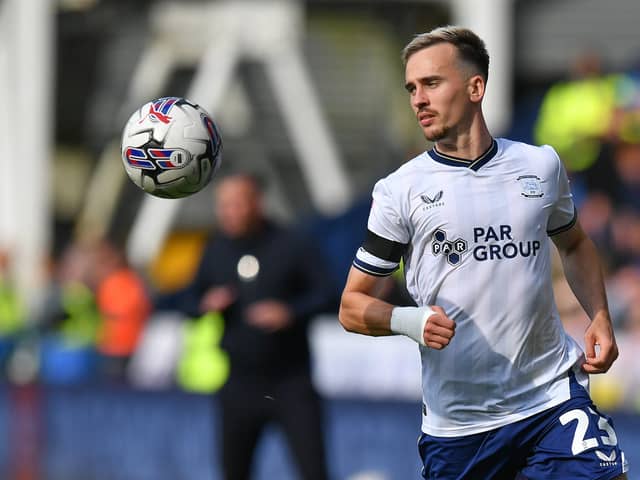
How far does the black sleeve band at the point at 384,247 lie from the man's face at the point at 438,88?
0.39 m

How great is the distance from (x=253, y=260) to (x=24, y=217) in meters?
9.26

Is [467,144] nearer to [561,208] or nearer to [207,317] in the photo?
[561,208]

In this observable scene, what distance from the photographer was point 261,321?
286 inches

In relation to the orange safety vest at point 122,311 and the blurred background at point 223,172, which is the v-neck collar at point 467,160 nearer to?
the blurred background at point 223,172

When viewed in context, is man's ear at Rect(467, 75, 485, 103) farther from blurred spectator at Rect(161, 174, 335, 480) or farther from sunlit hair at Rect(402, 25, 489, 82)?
blurred spectator at Rect(161, 174, 335, 480)

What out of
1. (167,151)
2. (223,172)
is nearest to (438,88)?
(167,151)

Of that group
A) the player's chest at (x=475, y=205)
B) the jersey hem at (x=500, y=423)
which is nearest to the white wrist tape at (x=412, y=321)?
the player's chest at (x=475, y=205)

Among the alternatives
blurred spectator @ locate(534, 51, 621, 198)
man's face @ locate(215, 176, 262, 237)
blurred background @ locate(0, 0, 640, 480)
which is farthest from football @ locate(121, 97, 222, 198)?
blurred spectator @ locate(534, 51, 621, 198)

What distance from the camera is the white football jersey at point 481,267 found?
4.57 meters

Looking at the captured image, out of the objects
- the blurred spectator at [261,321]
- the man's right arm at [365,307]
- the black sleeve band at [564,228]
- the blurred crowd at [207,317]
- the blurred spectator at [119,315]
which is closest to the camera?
the man's right arm at [365,307]

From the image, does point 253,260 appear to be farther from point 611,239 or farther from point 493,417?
point 611,239

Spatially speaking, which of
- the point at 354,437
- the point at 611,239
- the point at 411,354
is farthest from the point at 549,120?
the point at 354,437

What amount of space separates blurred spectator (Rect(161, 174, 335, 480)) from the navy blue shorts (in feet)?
8.61

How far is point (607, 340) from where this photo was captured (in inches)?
186
